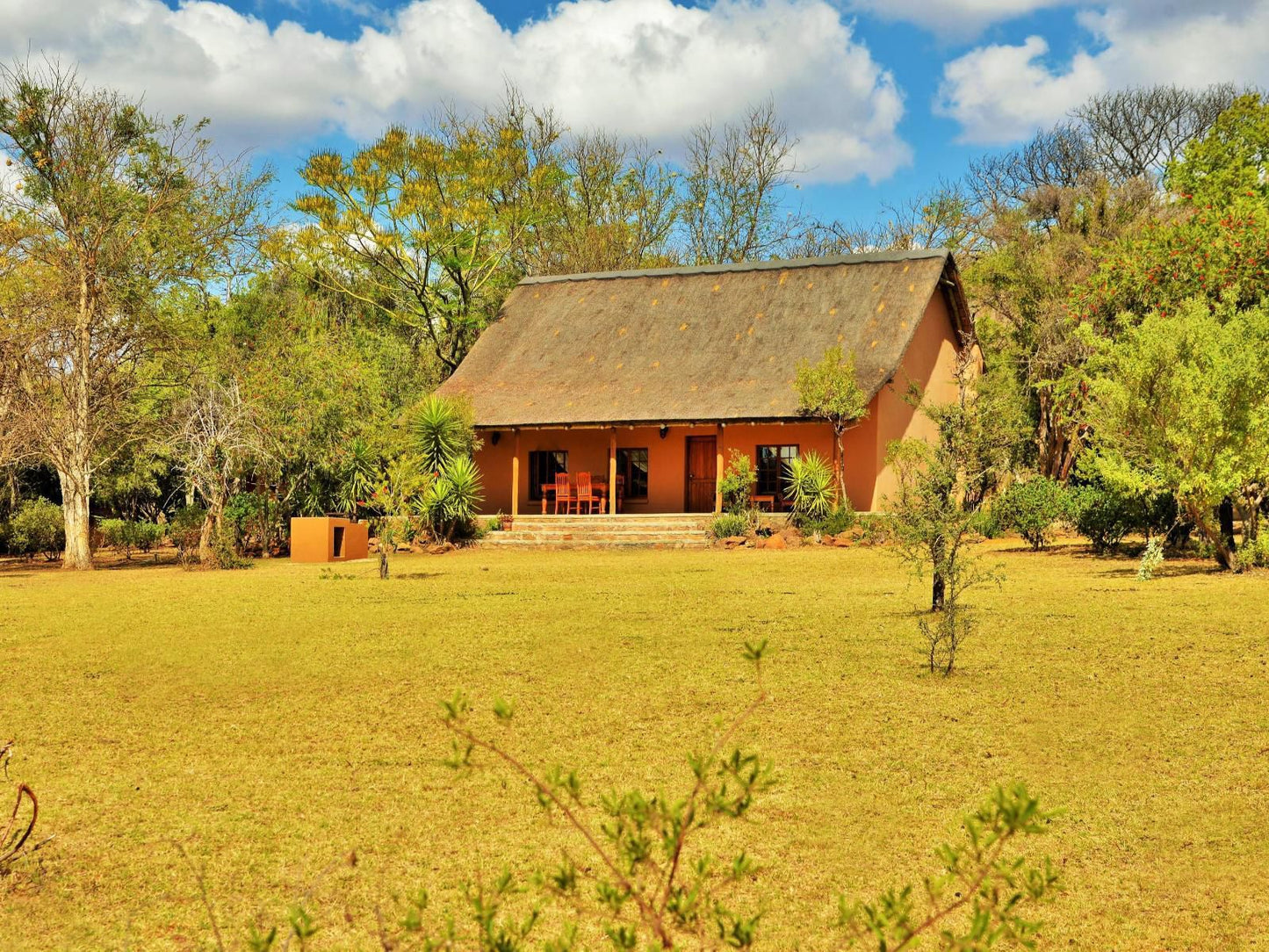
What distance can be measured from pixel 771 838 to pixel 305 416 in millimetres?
19557

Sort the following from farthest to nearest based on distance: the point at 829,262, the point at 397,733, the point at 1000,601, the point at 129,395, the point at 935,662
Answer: the point at 829,262
the point at 129,395
the point at 1000,601
the point at 935,662
the point at 397,733

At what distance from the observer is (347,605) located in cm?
1427

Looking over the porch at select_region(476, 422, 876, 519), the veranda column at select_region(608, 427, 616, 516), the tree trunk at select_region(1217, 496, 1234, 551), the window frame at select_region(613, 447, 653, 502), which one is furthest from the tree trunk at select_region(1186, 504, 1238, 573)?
the window frame at select_region(613, 447, 653, 502)

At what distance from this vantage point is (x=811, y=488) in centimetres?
2378

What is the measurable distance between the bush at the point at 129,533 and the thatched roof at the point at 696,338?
25.5ft

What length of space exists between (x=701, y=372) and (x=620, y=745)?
20204 millimetres

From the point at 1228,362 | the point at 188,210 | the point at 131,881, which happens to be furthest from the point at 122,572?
the point at 1228,362

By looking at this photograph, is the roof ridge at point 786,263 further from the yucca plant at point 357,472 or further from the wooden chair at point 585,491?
the yucca plant at point 357,472

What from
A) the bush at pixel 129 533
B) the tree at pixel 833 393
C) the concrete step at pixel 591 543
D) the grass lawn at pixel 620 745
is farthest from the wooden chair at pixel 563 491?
the grass lawn at pixel 620 745

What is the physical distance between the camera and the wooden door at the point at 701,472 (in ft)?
92.5

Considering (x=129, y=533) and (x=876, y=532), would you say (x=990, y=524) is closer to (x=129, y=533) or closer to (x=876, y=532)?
(x=876, y=532)

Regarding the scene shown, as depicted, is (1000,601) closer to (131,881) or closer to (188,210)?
(131,881)

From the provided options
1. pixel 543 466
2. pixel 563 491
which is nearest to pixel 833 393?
pixel 563 491

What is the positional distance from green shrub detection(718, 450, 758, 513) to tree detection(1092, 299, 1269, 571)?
30.3ft
